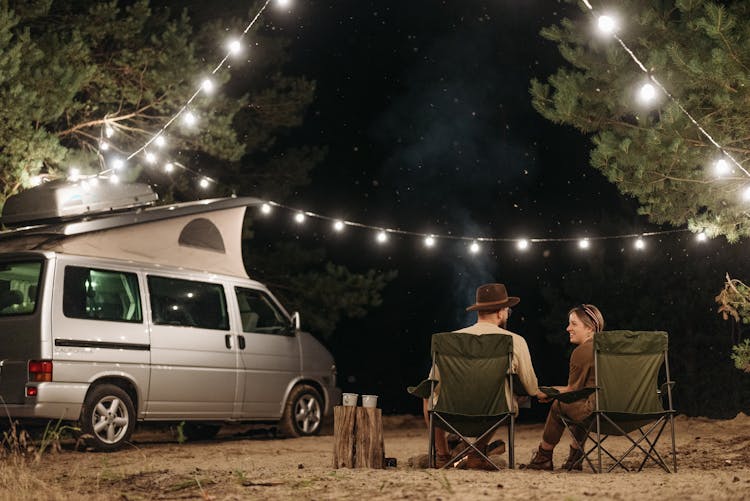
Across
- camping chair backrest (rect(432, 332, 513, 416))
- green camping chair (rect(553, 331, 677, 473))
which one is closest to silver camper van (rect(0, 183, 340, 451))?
camping chair backrest (rect(432, 332, 513, 416))

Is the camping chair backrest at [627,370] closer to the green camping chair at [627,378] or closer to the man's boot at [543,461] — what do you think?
the green camping chair at [627,378]

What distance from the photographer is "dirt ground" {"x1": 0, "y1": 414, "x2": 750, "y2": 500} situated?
476cm

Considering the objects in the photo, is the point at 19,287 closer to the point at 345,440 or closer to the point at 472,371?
the point at 345,440

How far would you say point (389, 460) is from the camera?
6.61 metres

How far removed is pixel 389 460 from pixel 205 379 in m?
3.06

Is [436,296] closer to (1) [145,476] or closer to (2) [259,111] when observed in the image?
(2) [259,111]

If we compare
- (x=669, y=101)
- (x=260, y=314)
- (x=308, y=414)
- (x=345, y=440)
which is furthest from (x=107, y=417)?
(x=669, y=101)

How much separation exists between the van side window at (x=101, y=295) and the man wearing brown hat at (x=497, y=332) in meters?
3.26

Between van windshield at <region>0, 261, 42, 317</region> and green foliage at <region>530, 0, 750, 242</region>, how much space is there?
15.2 feet

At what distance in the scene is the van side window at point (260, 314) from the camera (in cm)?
1002

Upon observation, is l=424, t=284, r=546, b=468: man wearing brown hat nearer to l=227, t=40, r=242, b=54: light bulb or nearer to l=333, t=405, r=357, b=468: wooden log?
l=333, t=405, r=357, b=468: wooden log

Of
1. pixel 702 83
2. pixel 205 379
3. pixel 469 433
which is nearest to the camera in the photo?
pixel 469 433

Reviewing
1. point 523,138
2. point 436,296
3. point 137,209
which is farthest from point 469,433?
point 523,138

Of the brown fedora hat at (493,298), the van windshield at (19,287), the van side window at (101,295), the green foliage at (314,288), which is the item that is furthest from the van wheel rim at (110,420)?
the green foliage at (314,288)
